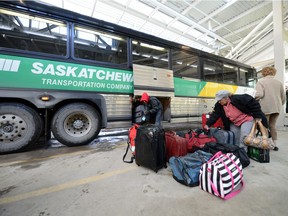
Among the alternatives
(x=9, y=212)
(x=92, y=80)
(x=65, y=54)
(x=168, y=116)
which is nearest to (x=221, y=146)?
(x=168, y=116)

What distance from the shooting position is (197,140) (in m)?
2.07

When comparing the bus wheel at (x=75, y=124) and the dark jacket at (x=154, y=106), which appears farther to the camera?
the dark jacket at (x=154, y=106)

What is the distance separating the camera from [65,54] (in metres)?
2.41

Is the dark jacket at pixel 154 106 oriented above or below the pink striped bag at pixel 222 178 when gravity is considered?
above

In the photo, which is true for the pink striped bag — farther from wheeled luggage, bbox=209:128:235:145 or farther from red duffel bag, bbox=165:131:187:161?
wheeled luggage, bbox=209:128:235:145

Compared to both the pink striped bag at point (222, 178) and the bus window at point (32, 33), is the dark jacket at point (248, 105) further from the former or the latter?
the bus window at point (32, 33)

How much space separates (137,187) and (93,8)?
20.1 ft

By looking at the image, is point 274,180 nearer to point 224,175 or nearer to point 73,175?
point 224,175

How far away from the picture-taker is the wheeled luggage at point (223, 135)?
2.11 m

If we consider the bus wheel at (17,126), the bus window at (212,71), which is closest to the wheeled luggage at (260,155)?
the bus window at (212,71)

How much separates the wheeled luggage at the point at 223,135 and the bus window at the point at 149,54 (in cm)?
212

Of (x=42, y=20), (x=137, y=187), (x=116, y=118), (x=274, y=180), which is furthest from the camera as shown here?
(x=116, y=118)

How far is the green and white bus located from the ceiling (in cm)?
292

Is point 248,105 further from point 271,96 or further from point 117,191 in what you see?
point 117,191
